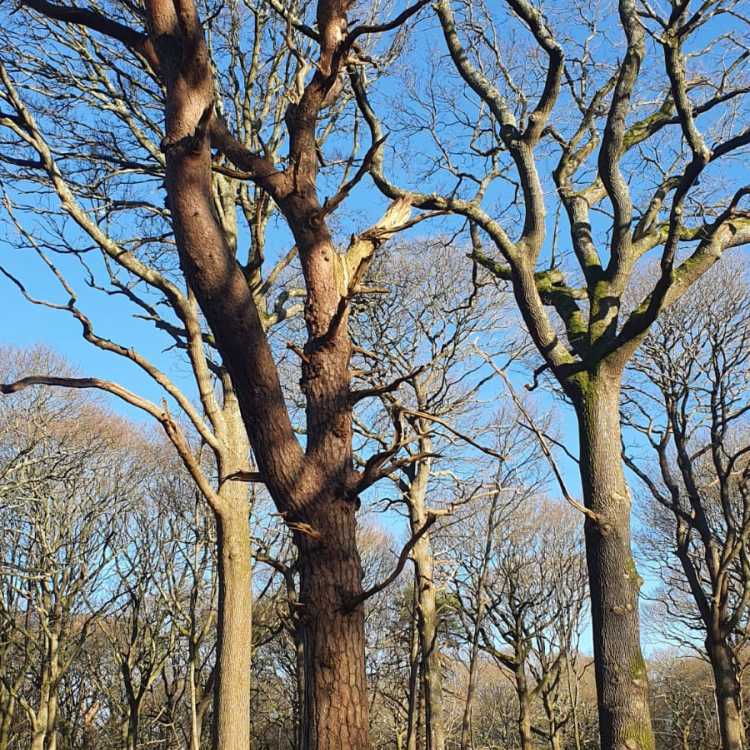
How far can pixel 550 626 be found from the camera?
19.0 m

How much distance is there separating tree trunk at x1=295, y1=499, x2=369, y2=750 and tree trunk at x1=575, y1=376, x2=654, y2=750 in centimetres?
252

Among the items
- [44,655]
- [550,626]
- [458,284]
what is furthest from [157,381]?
[550,626]

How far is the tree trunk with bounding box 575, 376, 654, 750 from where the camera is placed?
423 cm

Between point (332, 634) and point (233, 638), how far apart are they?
4.54 metres

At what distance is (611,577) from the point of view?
4.57m

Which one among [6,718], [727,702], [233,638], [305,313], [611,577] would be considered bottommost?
[6,718]

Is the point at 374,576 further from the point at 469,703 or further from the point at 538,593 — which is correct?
the point at 469,703

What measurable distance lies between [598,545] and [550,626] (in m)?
15.6

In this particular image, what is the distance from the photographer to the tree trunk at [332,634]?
226cm

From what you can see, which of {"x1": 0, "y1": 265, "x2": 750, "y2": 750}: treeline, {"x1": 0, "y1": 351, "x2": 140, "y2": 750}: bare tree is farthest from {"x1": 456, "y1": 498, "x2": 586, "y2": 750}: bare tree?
{"x1": 0, "y1": 351, "x2": 140, "y2": 750}: bare tree

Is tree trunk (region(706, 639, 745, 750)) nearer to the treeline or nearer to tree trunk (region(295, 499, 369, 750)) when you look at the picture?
the treeline

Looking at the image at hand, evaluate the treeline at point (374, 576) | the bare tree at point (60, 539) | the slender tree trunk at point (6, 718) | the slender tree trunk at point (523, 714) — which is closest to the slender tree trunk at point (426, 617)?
the treeline at point (374, 576)

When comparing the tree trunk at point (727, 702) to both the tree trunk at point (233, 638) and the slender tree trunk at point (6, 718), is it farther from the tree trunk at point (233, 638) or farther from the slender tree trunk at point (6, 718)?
the slender tree trunk at point (6, 718)

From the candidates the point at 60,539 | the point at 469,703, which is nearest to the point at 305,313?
the point at 469,703
